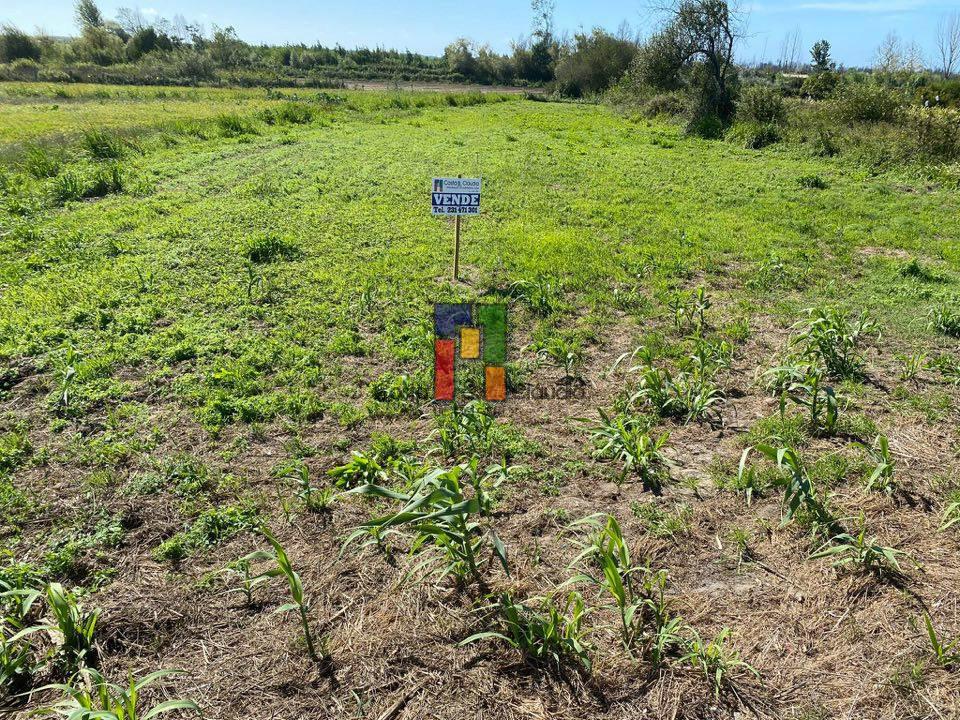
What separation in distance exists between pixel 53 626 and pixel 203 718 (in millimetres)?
817

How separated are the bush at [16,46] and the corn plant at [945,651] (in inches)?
2371

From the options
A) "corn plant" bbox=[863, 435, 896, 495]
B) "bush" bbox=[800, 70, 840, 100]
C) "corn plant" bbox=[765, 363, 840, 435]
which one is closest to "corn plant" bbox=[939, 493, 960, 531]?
"corn plant" bbox=[863, 435, 896, 495]

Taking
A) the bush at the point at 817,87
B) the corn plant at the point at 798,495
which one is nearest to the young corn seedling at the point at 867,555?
the corn plant at the point at 798,495

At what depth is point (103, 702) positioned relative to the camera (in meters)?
2.02

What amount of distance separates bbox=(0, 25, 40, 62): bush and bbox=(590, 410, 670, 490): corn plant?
58.3 meters

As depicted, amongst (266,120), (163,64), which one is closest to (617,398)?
(266,120)

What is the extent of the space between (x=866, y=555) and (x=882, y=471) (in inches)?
28.0

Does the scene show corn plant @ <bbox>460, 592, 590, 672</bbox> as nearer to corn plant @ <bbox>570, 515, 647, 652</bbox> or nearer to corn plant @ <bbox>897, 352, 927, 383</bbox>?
corn plant @ <bbox>570, 515, 647, 652</bbox>

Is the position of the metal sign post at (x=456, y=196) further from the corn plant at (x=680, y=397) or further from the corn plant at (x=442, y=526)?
the corn plant at (x=442, y=526)

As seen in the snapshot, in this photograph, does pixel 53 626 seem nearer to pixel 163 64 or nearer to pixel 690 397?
pixel 690 397

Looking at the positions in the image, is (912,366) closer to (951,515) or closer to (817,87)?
(951,515)

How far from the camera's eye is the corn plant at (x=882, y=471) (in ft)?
10.4

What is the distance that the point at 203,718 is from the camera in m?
2.26

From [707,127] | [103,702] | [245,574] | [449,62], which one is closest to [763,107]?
[707,127]
